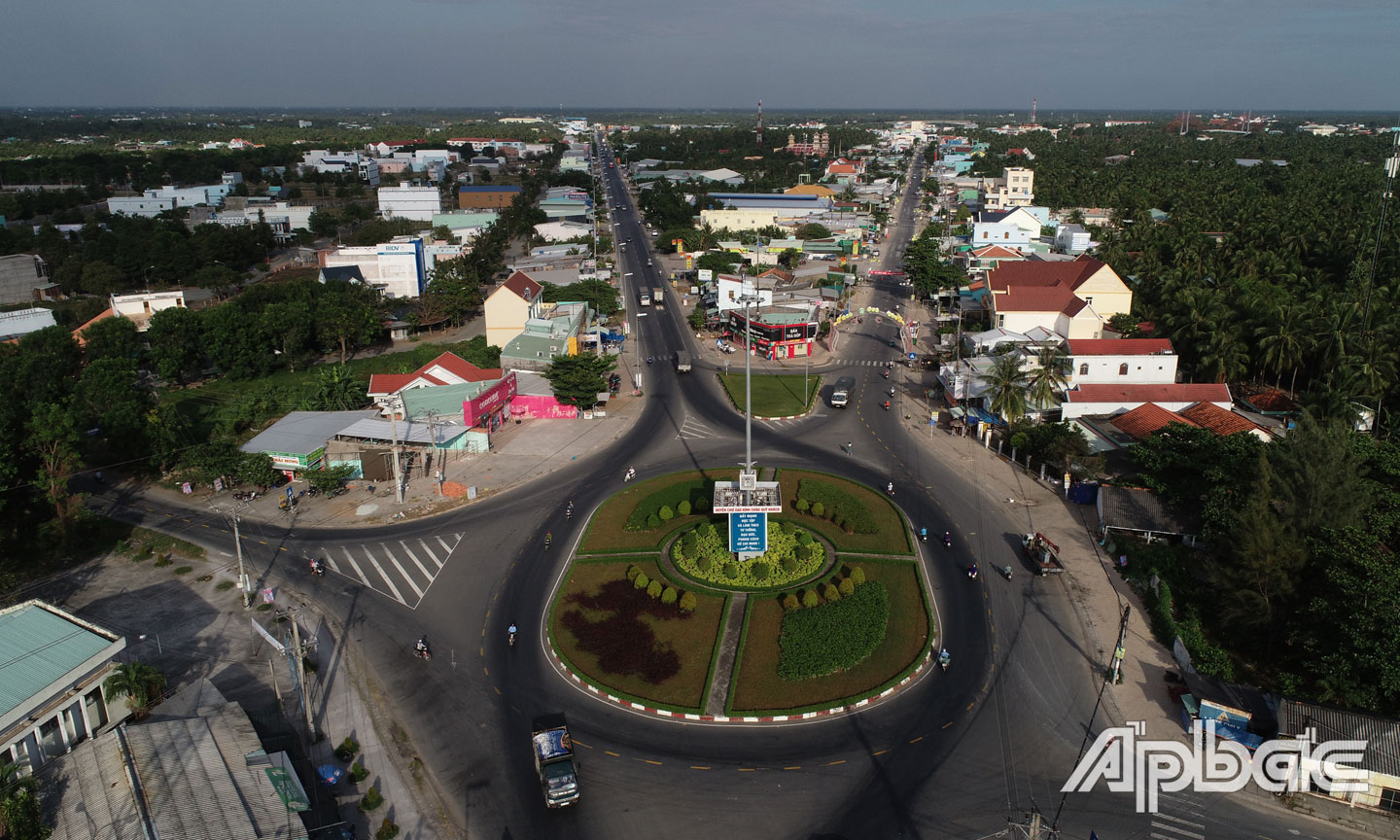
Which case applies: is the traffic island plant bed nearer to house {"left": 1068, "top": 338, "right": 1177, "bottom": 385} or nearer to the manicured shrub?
the manicured shrub

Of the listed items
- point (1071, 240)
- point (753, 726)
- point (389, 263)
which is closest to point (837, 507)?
point (753, 726)

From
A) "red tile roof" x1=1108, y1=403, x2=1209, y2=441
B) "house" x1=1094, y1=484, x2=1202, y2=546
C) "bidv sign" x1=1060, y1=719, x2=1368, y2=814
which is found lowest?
"bidv sign" x1=1060, y1=719, x2=1368, y2=814

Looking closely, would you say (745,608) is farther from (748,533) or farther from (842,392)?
(842,392)

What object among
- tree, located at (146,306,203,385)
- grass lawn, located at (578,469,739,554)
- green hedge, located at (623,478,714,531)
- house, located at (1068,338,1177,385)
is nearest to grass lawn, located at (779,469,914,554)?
grass lawn, located at (578,469,739,554)

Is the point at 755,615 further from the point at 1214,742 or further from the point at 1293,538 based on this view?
the point at 1293,538

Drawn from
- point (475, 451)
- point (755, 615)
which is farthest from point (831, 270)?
point (755, 615)

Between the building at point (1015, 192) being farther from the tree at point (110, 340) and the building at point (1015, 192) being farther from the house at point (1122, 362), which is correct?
the tree at point (110, 340)
